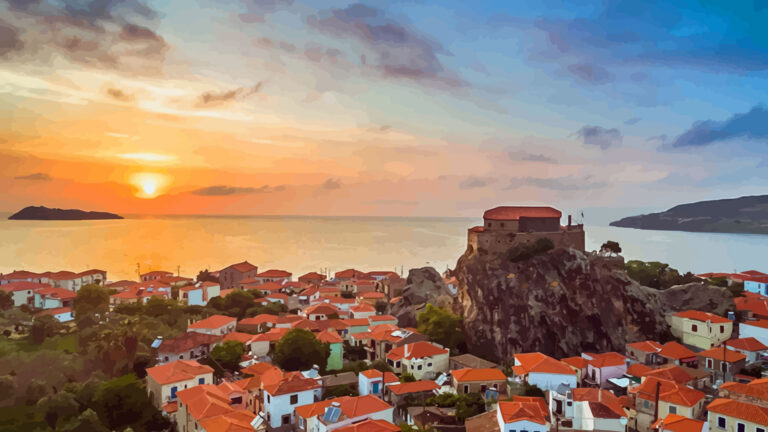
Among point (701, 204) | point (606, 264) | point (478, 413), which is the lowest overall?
point (478, 413)

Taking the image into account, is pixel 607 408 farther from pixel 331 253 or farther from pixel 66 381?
pixel 331 253

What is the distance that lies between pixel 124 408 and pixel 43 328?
13.6 meters

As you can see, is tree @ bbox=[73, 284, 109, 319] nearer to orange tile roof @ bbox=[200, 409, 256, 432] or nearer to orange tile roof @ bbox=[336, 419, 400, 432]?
orange tile roof @ bbox=[200, 409, 256, 432]

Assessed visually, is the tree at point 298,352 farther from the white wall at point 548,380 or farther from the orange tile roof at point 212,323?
the white wall at point 548,380

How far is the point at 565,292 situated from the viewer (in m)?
27.6

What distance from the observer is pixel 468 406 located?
18.3 meters

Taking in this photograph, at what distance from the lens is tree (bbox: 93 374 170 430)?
54.1 ft

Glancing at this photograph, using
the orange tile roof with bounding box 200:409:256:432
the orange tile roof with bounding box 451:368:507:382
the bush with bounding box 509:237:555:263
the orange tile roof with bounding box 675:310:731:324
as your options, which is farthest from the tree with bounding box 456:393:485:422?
the orange tile roof with bounding box 675:310:731:324

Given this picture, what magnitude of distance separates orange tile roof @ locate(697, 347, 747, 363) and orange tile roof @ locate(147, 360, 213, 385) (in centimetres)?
2458

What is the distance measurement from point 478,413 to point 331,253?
71.4 m

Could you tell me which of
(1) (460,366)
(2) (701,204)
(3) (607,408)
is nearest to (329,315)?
(1) (460,366)

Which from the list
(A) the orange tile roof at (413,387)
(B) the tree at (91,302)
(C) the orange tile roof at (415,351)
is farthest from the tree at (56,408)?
(B) the tree at (91,302)

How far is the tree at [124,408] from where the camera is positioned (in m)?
16.5

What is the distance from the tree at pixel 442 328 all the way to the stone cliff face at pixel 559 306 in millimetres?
746
